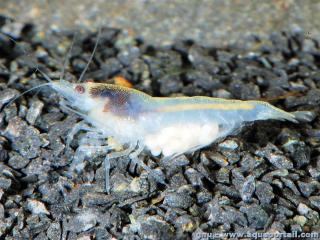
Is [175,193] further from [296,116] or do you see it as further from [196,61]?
[196,61]

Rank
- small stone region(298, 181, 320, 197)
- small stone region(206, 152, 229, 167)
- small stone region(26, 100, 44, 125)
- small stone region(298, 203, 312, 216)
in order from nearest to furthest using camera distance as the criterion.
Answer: small stone region(298, 203, 312, 216), small stone region(298, 181, 320, 197), small stone region(206, 152, 229, 167), small stone region(26, 100, 44, 125)

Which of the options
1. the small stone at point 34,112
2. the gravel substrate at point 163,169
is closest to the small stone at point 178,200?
the gravel substrate at point 163,169

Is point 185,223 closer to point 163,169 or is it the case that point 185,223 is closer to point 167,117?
point 163,169

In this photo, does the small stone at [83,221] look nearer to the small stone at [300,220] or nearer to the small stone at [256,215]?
the small stone at [256,215]

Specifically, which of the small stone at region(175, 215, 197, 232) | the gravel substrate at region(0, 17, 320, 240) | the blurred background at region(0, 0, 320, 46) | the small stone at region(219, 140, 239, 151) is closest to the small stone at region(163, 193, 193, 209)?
the gravel substrate at region(0, 17, 320, 240)

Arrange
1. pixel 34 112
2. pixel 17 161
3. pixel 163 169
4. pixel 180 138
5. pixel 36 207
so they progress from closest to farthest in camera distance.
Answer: pixel 36 207 → pixel 163 169 → pixel 17 161 → pixel 180 138 → pixel 34 112

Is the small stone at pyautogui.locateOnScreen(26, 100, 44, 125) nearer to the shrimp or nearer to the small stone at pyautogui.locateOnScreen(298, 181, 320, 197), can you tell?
the shrimp

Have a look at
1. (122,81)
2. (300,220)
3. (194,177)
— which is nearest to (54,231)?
(194,177)
